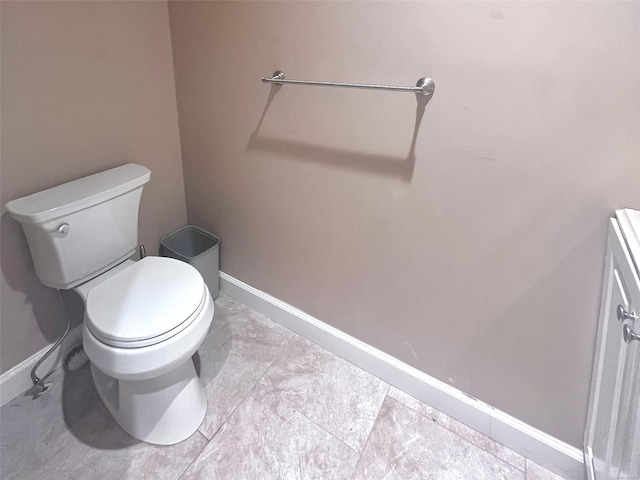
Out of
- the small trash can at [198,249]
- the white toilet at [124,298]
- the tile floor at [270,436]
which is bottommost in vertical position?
the tile floor at [270,436]

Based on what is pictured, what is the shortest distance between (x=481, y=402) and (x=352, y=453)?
474mm

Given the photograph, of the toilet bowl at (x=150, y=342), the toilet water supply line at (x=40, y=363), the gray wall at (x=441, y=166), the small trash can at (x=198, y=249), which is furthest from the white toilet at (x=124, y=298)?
the gray wall at (x=441, y=166)

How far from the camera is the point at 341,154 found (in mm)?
1382

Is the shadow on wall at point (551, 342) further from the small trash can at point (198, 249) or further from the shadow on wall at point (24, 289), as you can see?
the shadow on wall at point (24, 289)

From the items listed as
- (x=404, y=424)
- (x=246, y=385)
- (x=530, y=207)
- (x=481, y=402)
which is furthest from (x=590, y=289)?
(x=246, y=385)

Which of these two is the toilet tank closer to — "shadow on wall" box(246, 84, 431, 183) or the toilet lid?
the toilet lid

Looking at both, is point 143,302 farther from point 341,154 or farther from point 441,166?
point 441,166

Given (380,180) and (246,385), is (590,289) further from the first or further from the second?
(246,385)

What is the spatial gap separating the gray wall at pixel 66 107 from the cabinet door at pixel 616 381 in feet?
5.38

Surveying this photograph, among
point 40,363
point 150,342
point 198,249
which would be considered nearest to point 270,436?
point 150,342

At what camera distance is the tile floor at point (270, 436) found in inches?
51.6

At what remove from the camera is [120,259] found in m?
1.54

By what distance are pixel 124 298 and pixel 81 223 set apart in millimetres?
296

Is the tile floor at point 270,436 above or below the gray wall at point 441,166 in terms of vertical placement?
below
